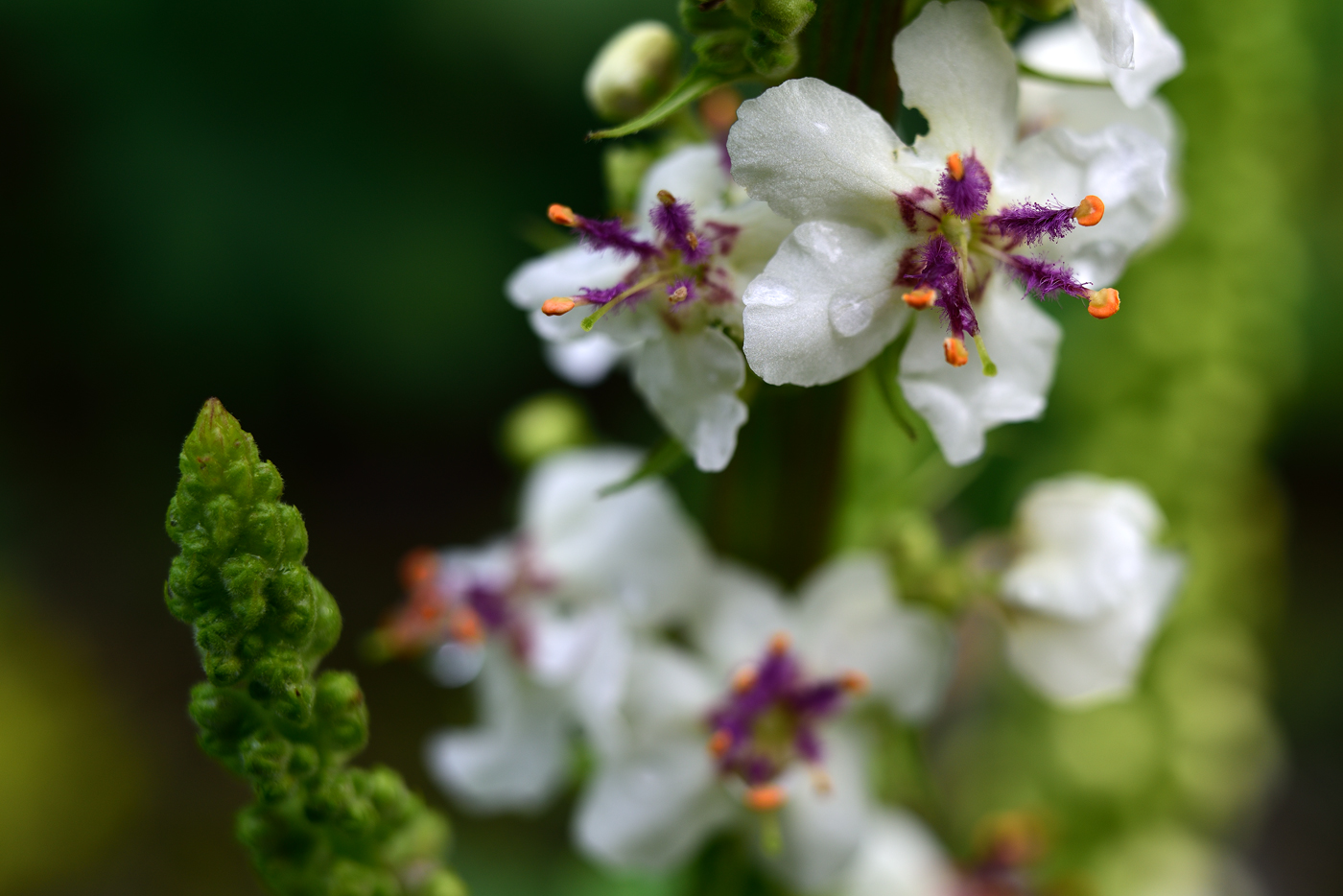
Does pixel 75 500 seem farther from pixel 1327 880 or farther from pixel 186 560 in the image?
pixel 1327 880

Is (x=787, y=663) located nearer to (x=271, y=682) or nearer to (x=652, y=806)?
(x=652, y=806)

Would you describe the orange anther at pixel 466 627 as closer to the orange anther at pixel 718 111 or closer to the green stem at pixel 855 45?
the orange anther at pixel 718 111

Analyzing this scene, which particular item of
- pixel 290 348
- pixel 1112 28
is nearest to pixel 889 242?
pixel 1112 28

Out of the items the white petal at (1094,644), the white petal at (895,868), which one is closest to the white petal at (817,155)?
the white petal at (1094,644)

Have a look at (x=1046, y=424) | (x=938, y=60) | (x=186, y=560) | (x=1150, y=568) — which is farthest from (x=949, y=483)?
(x=1046, y=424)

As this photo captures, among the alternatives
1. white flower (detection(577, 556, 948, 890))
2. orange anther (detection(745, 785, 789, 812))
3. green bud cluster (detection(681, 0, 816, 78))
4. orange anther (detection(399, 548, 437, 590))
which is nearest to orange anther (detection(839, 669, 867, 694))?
white flower (detection(577, 556, 948, 890))

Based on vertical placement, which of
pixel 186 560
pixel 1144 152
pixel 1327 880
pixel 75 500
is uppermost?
pixel 186 560
